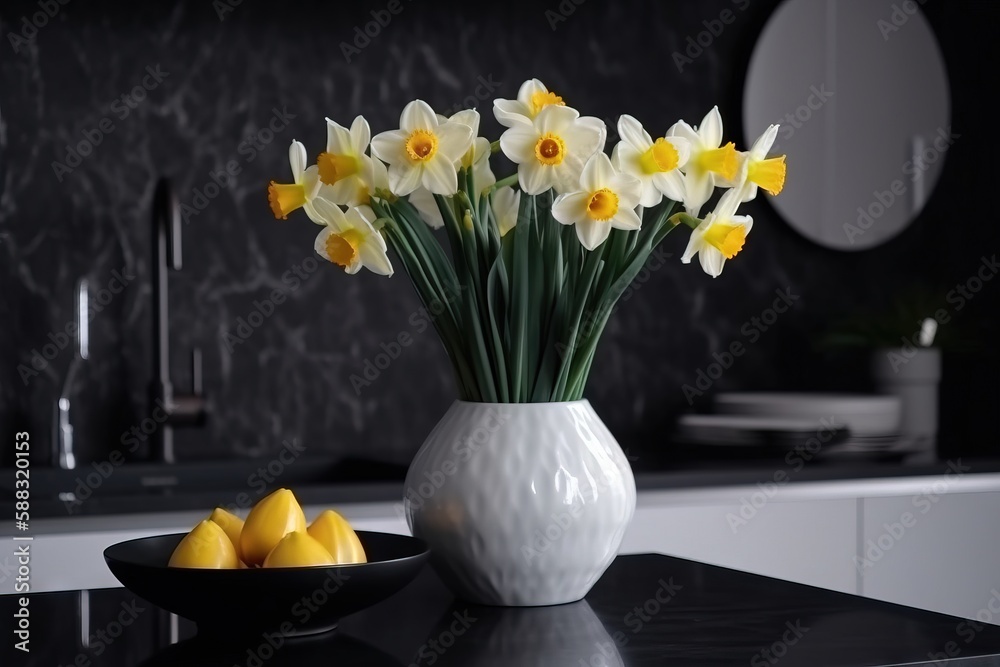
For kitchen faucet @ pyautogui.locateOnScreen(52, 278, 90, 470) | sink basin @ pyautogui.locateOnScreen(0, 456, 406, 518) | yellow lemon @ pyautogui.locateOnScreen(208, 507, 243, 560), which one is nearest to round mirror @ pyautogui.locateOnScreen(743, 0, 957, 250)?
sink basin @ pyautogui.locateOnScreen(0, 456, 406, 518)

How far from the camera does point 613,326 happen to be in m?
2.84

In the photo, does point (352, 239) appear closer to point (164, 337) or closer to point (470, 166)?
point (470, 166)

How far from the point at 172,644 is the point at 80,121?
1695 mm

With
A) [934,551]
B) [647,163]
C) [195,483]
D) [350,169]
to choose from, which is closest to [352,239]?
[350,169]

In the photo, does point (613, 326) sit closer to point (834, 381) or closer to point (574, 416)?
point (834, 381)

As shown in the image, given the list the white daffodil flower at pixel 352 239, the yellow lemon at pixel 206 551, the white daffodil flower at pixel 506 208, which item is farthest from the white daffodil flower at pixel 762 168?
the yellow lemon at pixel 206 551

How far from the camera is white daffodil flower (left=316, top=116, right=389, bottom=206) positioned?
1120 mm

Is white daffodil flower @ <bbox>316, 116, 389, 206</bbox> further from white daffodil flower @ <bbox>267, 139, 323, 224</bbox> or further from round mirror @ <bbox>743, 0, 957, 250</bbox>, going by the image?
round mirror @ <bbox>743, 0, 957, 250</bbox>

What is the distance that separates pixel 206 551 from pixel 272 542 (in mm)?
62

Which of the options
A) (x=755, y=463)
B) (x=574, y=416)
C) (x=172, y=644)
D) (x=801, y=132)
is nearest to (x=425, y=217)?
(x=574, y=416)

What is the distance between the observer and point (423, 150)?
3.58 feet

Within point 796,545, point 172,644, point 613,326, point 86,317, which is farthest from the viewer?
point 613,326

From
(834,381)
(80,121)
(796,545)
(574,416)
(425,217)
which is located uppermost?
(80,121)

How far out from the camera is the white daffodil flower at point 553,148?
3.59ft
